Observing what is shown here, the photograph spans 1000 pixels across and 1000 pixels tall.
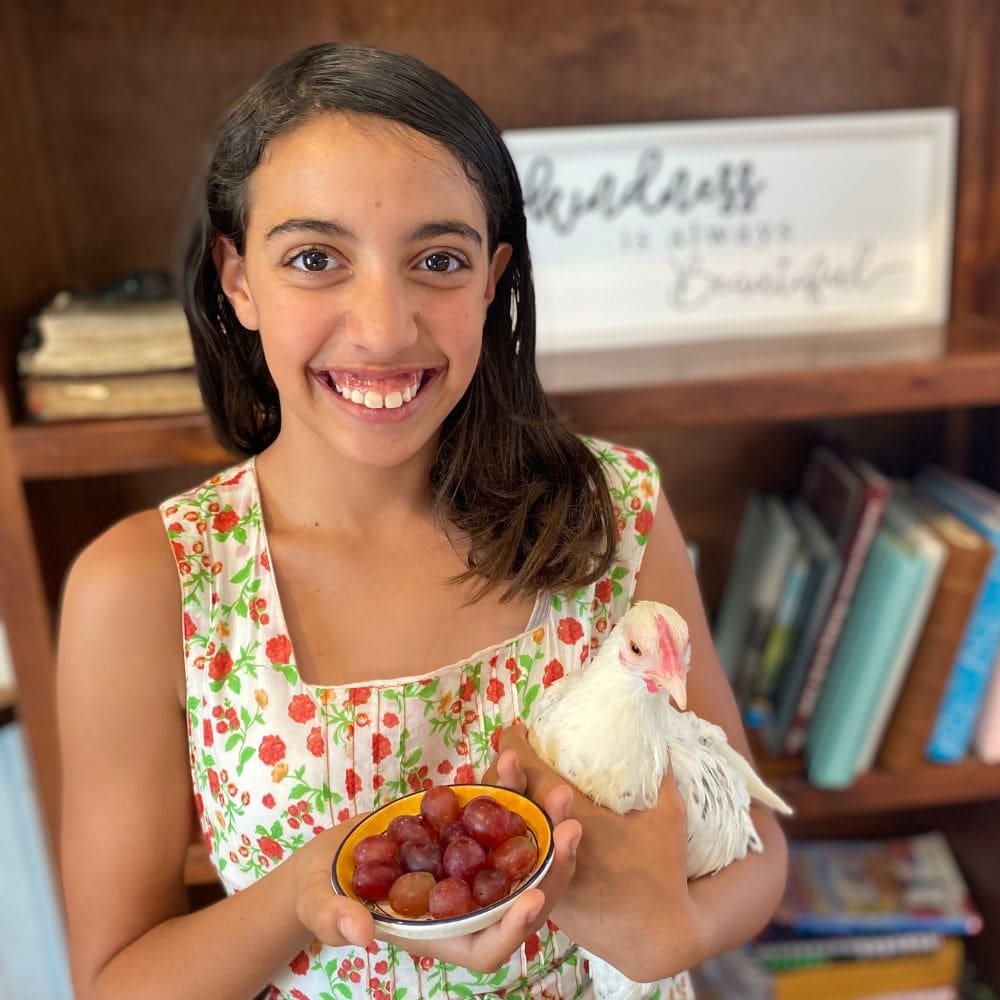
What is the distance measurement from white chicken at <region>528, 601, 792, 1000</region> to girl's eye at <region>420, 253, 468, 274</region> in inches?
11.5

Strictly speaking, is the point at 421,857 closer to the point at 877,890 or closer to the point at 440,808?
the point at 440,808

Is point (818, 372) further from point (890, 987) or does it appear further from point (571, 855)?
point (890, 987)

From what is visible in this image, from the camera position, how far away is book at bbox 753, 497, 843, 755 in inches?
46.5

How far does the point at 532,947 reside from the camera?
32.8 inches

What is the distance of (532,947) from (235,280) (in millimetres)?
614

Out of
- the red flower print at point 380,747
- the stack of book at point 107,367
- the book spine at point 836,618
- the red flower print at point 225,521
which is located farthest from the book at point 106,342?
the book spine at point 836,618

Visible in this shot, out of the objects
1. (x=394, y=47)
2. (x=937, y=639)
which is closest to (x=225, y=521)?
(x=394, y=47)

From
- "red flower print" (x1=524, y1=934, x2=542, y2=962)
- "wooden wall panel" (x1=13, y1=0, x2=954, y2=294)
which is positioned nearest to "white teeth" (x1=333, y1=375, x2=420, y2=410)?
"red flower print" (x1=524, y1=934, x2=542, y2=962)

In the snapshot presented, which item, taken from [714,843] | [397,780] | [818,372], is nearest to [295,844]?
[397,780]

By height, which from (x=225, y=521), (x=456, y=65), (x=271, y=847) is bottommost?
(x=271, y=847)

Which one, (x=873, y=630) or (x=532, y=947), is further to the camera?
(x=873, y=630)

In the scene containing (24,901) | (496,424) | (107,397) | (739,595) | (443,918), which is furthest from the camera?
(24,901)

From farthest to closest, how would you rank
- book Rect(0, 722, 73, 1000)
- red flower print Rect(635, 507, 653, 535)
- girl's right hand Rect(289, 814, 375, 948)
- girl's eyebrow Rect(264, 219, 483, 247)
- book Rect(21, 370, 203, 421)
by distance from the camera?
book Rect(0, 722, 73, 1000)
book Rect(21, 370, 203, 421)
red flower print Rect(635, 507, 653, 535)
girl's eyebrow Rect(264, 219, 483, 247)
girl's right hand Rect(289, 814, 375, 948)

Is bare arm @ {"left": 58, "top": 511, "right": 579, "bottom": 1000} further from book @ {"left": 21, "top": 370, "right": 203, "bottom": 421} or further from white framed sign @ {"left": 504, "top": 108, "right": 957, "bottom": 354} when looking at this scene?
white framed sign @ {"left": 504, "top": 108, "right": 957, "bottom": 354}
